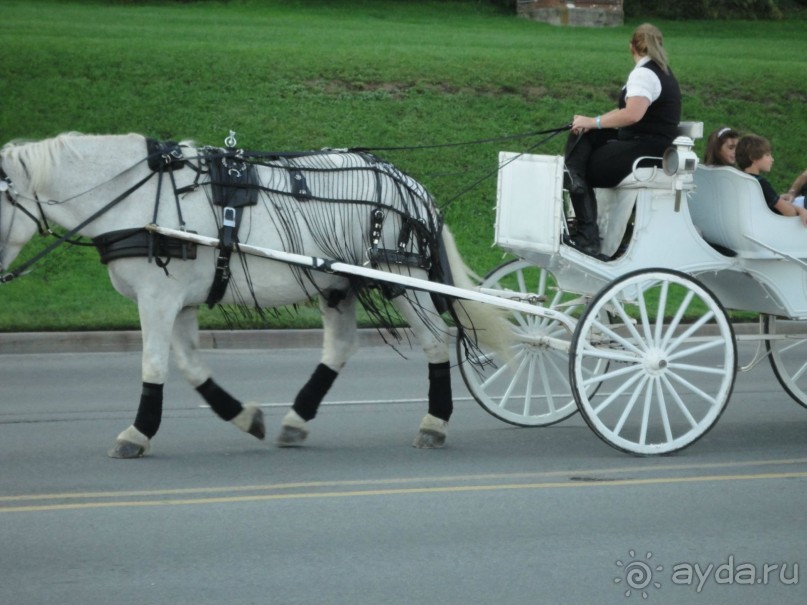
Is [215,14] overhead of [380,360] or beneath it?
overhead

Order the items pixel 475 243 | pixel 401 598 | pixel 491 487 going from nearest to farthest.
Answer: pixel 401 598, pixel 491 487, pixel 475 243

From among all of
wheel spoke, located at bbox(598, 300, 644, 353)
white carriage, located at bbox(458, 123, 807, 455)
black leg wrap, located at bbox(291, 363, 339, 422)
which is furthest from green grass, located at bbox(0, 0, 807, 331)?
wheel spoke, located at bbox(598, 300, 644, 353)

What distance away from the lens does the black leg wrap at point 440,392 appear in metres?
7.90

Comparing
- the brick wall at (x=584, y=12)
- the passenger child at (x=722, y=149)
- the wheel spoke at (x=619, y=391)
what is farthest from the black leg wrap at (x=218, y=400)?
the brick wall at (x=584, y=12)

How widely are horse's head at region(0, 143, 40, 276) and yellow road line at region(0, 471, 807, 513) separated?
1651mm

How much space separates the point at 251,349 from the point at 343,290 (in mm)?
5039

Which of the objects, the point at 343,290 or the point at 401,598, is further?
the point at 343,290

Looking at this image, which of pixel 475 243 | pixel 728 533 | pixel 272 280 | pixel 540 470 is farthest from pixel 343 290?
pixel 475 243

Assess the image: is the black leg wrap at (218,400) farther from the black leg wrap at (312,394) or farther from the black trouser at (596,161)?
the black trouser at (596,161)

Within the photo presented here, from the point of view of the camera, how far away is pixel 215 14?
1197 inches

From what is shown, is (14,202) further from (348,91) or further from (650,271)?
(348,91)

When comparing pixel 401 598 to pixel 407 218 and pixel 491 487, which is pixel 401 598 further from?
pixel 407 218

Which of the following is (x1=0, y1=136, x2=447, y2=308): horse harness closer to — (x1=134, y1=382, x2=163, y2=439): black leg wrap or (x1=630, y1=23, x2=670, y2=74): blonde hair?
(x1=134, y1=382, x2=163, y2=439): black leg wrap

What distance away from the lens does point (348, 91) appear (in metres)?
21.3
